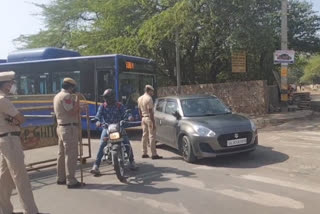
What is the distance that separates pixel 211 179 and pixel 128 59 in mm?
7638

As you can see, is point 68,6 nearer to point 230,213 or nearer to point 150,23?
point 150,23

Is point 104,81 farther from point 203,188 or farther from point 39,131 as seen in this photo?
point 203,188

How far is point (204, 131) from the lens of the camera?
353 inches

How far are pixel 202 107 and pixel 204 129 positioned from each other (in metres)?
1.40

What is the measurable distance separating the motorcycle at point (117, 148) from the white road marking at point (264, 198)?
2.00m

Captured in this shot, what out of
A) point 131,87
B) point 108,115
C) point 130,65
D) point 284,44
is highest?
point 284,44

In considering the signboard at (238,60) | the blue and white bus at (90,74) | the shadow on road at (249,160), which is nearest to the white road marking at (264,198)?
the shadow on road at (249,160)

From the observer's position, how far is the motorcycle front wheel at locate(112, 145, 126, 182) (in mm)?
7656

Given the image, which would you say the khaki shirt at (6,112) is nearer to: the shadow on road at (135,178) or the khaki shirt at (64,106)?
the khaki shirt at (64,106)

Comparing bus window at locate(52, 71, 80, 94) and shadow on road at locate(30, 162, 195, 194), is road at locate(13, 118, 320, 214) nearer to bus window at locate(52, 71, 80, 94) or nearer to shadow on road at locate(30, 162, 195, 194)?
shadow on road at locate(30, 162, 195, 194)

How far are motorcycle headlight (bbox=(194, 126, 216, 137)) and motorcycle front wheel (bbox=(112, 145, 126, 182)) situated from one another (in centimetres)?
204

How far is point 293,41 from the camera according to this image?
1069 inches

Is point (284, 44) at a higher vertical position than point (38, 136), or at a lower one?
higher

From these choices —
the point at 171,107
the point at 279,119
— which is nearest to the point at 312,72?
the point at 279,119
